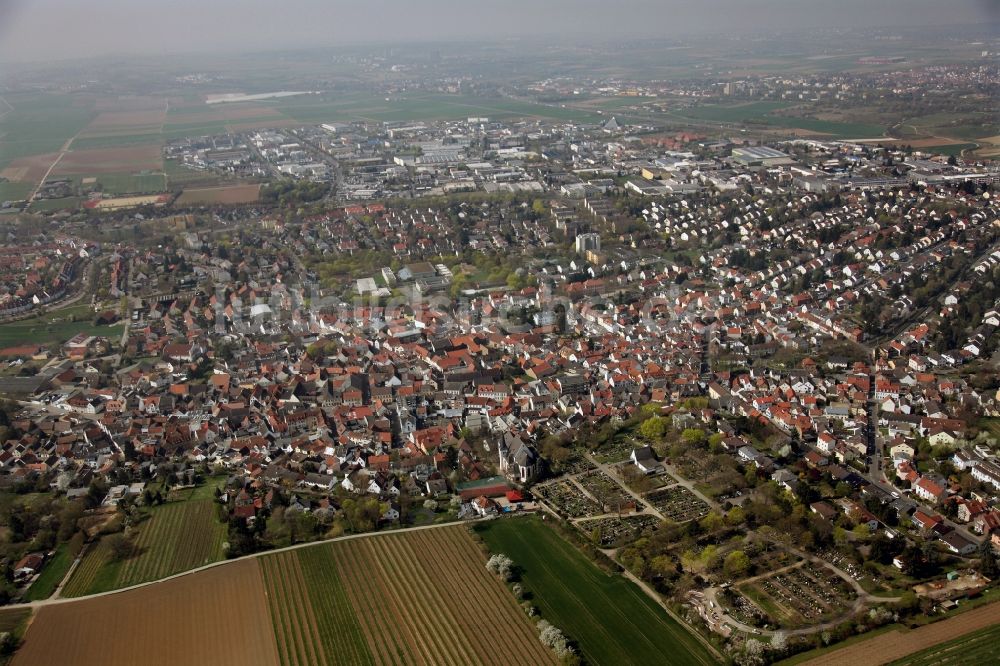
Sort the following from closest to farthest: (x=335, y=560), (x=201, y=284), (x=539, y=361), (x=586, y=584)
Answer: (x=586, y=584), (x=335, y=560), (x=539, y=361), (x=201, y=284)

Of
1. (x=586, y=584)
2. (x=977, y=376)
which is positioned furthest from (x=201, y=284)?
(x=977, y=376)

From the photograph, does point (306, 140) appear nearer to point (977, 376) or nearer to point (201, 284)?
point (201, 284)

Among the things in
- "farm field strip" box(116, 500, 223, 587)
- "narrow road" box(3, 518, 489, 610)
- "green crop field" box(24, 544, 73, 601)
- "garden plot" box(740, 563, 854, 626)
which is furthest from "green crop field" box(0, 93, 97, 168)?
"garden plot" box(740, 563, 854, 626)

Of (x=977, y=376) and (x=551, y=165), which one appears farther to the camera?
(x=551, y=165)

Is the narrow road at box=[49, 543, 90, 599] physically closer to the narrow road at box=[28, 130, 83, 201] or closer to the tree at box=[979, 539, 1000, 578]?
the tree at box=[979, 539, 1000, 578]

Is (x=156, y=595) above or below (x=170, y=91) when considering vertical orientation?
below

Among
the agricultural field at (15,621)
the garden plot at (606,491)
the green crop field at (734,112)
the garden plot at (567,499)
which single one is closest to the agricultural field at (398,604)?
the garden plot at (567,499)
